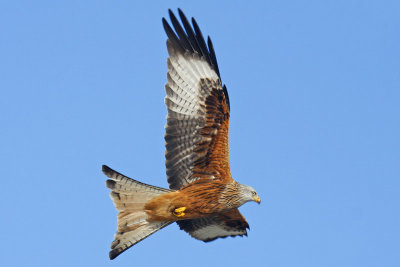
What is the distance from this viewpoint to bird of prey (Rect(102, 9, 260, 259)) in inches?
452

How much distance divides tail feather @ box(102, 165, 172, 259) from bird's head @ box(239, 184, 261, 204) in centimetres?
130

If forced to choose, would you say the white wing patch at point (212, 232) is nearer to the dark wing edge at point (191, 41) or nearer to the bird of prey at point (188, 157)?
the bird of prey at point (188, 157)

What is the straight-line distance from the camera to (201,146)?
38.4ft

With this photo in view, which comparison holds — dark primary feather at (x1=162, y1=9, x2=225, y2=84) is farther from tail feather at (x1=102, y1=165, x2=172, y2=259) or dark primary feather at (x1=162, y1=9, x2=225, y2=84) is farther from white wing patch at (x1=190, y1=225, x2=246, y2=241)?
white wing patch at (x1=190, y1=225, x2=246, y2=241)

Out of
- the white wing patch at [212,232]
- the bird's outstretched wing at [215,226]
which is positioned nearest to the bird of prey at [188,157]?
the bird's outstretched wing at [215,226]

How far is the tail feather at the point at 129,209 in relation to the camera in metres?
11.4

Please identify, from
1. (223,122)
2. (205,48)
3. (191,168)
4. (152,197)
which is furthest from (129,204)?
(205,48)

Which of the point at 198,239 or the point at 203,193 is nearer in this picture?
the point at 203,193

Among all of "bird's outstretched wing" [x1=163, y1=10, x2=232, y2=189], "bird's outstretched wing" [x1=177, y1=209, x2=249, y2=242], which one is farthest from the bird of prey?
"bird's outstretched wing" [x1=177, y1=209, x2=249, y2=242]

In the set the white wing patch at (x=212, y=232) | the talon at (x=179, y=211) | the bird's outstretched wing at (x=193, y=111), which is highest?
the bird's outstretched wing at (x=193, y=111)

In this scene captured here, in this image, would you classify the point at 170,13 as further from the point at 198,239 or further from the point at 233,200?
the point at 198,239

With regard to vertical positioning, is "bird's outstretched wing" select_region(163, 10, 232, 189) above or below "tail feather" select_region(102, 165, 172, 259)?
above

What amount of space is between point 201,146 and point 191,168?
1.43ft

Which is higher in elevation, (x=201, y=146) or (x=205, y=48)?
(x=205, y=48)
